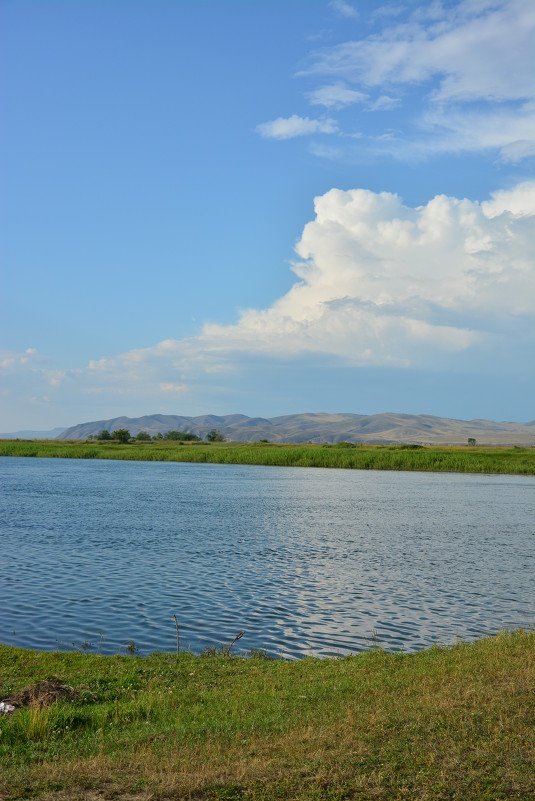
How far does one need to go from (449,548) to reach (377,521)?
11576 millimetres

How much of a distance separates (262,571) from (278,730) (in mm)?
19500

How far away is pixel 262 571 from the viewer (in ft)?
100

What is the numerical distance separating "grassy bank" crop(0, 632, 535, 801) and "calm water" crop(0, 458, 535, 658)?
4016 mm

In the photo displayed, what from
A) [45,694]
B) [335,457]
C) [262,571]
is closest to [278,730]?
[45,694]

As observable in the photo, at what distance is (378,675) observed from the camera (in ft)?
48.6

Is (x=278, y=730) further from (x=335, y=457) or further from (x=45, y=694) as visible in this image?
(x=335, y=457)

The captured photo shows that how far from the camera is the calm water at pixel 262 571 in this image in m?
21.1

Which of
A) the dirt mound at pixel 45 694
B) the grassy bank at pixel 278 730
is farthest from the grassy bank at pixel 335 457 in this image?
the dirt mound at pixel 45 694

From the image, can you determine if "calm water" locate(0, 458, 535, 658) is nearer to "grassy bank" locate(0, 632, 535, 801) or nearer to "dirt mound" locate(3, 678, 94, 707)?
"grassy bank" locate(0, 632, 535, 801)

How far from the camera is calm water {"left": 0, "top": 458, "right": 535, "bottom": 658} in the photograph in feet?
69.4

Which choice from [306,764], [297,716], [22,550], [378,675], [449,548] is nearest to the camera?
[306,764]

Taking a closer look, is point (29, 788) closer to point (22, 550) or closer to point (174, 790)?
point (174, 790)

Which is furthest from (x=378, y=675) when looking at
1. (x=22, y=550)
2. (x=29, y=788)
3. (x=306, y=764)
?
(x=22, y=550)

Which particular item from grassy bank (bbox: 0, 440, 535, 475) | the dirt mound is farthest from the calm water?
→ grassy bank (bbox: 0, 440, 535, 475)
